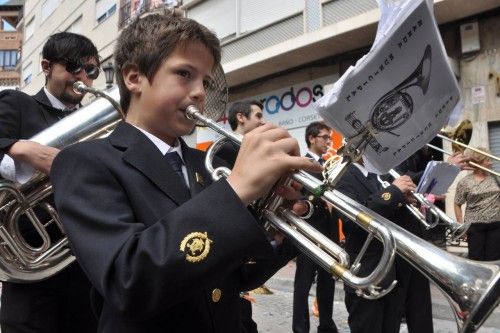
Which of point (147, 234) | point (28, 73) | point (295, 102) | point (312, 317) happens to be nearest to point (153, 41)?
point (147, 234)

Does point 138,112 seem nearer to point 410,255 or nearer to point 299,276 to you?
point 410,255

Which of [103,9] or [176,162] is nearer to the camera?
[176,162]

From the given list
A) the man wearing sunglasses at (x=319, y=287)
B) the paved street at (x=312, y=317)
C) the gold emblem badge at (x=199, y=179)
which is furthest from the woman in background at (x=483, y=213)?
the gold emblem badge at (x=199, y=179)

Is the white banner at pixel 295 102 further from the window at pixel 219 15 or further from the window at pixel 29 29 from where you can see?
the window at pixel 29 29

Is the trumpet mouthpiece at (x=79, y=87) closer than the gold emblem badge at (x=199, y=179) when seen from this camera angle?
No

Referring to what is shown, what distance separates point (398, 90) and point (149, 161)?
0.71 m

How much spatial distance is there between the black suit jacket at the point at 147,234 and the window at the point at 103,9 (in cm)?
1778

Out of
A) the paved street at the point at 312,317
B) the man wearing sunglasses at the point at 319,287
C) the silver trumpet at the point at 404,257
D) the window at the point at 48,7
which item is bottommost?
the paved street at the point at 312,317

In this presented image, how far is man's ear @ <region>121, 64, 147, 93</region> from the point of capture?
1412 mm

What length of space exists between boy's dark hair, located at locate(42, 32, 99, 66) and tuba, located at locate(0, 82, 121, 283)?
1.00 ft

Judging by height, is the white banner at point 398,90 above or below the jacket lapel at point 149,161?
above

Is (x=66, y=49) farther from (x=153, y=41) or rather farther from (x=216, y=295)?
(x=216, y=295)

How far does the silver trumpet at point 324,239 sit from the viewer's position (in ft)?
3.91

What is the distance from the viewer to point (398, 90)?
46.8 inches
